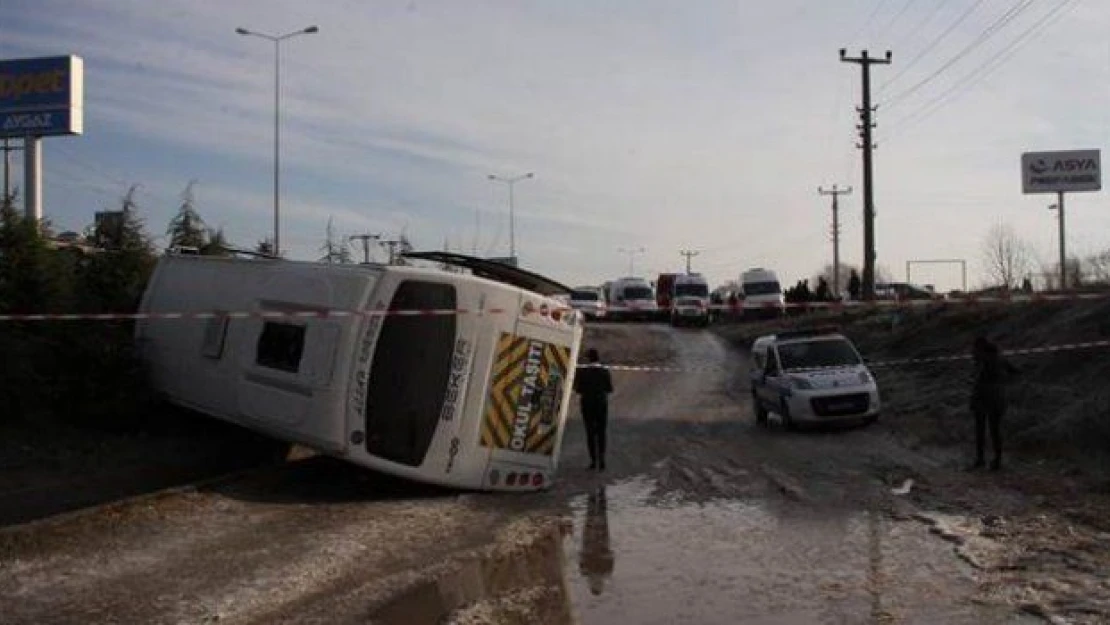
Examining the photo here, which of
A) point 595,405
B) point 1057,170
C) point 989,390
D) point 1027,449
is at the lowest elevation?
point 1027,449

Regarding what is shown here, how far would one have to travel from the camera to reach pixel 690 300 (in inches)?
2330

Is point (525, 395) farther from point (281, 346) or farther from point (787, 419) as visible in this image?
point (787, 419)

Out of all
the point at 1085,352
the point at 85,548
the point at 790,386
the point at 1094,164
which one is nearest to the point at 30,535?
the point at 85,548

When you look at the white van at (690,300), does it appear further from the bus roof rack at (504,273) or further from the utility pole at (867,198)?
the bus roof rack at (504,273)

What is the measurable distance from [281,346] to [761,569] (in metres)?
6.05

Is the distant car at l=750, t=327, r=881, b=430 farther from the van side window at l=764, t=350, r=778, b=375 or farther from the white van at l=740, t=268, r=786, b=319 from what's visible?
the white van at l=740, t=268, r=786, b=319

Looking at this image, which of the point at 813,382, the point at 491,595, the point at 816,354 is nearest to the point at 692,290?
the point at 816,354

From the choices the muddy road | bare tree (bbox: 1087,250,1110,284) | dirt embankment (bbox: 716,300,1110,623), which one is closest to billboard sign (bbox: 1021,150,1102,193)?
bare tree (bbox: 1087,250,1110,284)

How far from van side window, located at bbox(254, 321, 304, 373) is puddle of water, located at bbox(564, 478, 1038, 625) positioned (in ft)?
11.3

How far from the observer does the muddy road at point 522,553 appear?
26.4 feet

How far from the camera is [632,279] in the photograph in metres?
65.8

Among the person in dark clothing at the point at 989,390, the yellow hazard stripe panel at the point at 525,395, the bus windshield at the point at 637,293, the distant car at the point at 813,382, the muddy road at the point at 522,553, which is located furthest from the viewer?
the bus windshield at the point at 637,293

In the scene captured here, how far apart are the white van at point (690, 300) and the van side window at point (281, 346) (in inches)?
1609

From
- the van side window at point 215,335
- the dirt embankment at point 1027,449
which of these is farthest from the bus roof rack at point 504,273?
the dirt embankment at point 1027,449
